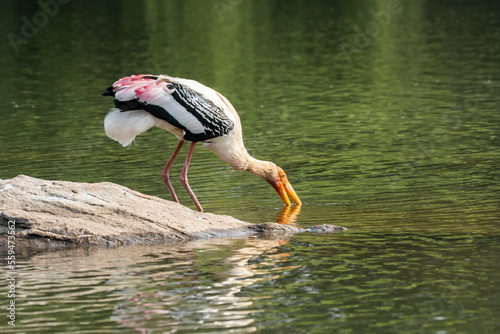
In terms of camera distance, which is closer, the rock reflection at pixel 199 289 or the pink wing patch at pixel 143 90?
the rock reflection at pixel 199 289

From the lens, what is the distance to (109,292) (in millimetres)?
8586

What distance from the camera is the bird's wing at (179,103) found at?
440 inches

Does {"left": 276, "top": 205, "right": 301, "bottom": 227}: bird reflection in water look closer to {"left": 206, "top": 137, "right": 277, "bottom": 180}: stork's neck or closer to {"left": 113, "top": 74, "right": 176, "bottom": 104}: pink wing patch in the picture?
{"left": 206, "top": 137, "right": 277, "bottom": 180}: stork's neck

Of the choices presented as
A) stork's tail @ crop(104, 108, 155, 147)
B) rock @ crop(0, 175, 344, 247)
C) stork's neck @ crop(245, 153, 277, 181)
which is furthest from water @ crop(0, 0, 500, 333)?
stork's tail @ crop(104, 108, 155, 147)

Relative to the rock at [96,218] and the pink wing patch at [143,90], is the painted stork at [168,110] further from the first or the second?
the rock at [96,218]

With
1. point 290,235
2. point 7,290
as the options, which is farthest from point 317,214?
point 7,290

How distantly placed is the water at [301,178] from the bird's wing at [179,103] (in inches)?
56.1

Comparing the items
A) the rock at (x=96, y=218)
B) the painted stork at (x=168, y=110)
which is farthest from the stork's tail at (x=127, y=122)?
the rock at (x=96, y=218)

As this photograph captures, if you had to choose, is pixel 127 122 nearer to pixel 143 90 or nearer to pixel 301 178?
pixel 143 90

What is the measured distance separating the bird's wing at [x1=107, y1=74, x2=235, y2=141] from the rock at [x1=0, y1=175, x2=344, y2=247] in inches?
40.5

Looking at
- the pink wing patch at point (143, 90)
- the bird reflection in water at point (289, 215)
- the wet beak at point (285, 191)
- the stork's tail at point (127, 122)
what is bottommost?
the bird reflection in water at point (289, 215)

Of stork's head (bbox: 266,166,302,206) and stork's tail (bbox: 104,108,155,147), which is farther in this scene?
stork's head (bbox: 266,166,302,206)

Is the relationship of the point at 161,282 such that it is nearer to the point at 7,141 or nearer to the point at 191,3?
the point at 7,141

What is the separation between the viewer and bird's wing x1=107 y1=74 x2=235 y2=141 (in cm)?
1118
